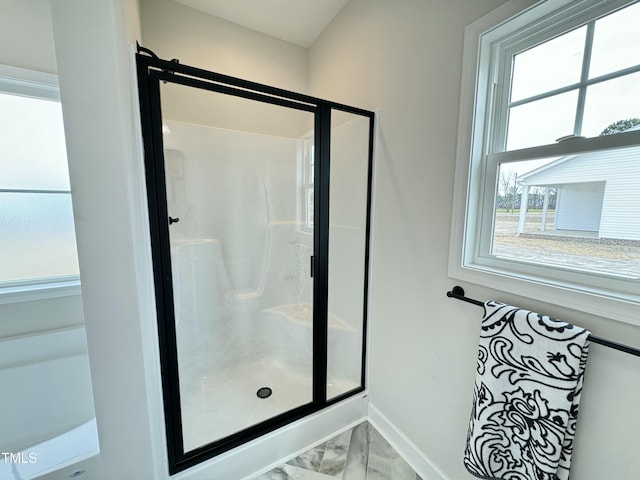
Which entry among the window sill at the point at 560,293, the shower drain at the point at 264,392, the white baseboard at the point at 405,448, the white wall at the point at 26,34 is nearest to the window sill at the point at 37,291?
the white wall at the point at 26,34

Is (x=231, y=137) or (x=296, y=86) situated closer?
(x=231, y=137)

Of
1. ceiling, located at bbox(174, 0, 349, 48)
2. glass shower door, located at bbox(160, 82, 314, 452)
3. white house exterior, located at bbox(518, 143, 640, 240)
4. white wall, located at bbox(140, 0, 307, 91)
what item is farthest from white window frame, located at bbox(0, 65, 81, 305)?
white house exterior, located at bbox(518, 143, 640, 240)

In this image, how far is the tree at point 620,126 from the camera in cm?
71

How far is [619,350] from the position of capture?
668 mm

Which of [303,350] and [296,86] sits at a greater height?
[296,86]

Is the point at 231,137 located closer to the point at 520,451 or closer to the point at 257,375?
the point at 257,375

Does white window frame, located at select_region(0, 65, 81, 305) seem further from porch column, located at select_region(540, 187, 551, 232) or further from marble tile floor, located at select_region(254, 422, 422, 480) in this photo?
porch column, located at select_region(540, 187, 551, 232)

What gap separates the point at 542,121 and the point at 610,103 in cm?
17

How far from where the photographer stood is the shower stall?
109 centimetres

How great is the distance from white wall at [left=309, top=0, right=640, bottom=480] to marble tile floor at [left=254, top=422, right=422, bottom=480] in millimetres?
152

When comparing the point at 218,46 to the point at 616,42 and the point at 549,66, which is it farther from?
the point at 616,42

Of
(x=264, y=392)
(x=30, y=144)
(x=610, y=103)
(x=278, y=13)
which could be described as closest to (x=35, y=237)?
(x=30, y=144)

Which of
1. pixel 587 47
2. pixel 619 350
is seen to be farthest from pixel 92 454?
pixel 587 47

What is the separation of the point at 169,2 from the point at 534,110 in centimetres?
233
